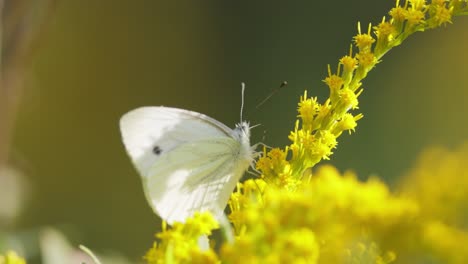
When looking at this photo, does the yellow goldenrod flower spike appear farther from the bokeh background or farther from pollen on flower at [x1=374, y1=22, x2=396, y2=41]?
the bokeh background

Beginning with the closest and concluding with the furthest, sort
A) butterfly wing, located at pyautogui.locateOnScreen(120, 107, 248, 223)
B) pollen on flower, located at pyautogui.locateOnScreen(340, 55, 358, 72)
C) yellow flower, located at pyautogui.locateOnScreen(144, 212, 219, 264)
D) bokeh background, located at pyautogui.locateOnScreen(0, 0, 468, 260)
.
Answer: yellow flower, located at pyautogui.locateOnScreen(144, 212, 219, 264) < pollen on flower, located at pyautogui.locateOnScreen(340, 55, 358, 72) < butterfly wing, located at pyautogui.locateOnScreen(120, 107, 248, 223) < bokeh background, located at pyautogui.locateOnScreen(0, 0, 468, 260)

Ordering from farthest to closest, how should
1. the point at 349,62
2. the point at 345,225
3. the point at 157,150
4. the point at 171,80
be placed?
1. the point at 171,80
2. the point at 157,150
3. the point at 349,62
4. the point at 345,225

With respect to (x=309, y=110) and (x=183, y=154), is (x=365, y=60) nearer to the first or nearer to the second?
(x=309, y=110)

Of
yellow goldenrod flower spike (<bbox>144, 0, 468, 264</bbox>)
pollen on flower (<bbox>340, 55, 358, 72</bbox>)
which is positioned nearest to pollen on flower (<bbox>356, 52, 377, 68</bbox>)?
pollen on flower (<bbox>340, 55, 358, 72</bbox>)

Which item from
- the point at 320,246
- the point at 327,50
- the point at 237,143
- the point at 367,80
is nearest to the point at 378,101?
the point at 367,80

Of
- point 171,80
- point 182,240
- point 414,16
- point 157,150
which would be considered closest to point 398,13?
point 414,16

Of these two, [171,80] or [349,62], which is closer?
[349,62]

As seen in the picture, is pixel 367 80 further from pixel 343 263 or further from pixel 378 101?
pixel 343 263

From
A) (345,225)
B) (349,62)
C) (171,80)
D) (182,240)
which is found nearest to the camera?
(345,225)
